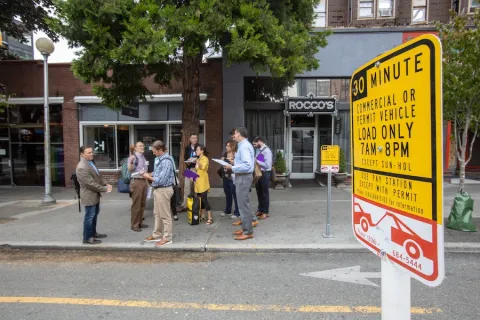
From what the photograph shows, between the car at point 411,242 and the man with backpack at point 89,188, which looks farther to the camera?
the man with backpack at point 89,188

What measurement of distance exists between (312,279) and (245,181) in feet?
6.51

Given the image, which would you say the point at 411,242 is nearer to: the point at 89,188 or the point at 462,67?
the point at 89,188

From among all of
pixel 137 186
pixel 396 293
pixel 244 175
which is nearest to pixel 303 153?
pixel 244 175

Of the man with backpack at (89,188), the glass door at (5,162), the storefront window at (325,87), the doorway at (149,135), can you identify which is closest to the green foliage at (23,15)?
the glass door at (5,162)

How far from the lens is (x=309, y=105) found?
11148mm

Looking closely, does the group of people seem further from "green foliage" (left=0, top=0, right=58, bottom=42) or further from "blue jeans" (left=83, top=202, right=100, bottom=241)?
"green foliage" (left=0, top=0, right=58, bottom=42)

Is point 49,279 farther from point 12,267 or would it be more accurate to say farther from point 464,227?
point 464,227

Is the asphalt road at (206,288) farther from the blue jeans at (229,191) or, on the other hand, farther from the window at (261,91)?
the window at (261,91)

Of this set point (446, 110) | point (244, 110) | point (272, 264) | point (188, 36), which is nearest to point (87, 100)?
point (244, 110)

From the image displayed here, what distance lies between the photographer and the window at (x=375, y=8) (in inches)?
485

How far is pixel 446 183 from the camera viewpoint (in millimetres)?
11328

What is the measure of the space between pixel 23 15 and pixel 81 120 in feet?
15.8

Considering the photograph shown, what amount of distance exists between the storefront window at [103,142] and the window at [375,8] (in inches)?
425

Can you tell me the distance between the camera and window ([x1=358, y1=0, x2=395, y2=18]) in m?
12.3
